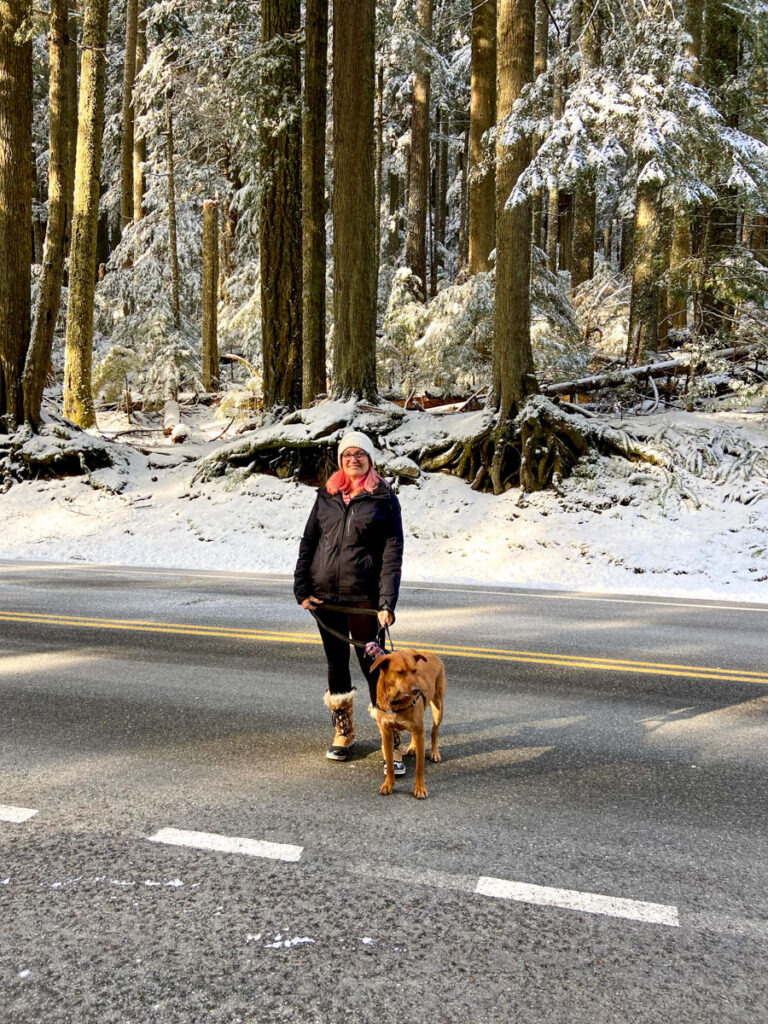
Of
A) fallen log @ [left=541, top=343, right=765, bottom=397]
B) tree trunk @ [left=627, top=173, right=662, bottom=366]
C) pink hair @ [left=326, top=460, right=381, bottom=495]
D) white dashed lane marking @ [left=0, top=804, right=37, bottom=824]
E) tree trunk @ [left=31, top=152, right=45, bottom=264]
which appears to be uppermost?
tree trunk @ [left=31, top=152, right=45, bottom=264]

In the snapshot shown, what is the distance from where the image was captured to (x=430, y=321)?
64.3ft

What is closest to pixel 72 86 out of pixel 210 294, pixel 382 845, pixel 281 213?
pixel 210 294

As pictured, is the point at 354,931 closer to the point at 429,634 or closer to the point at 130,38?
the point at 429,634

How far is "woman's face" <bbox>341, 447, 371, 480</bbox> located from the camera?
16.1ft

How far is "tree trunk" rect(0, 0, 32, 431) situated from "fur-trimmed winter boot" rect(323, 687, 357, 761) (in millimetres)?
15364

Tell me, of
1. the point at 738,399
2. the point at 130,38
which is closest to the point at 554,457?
the point at 738,399

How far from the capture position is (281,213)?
1731cm

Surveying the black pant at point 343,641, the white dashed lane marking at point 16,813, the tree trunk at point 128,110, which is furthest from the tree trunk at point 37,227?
the white dashed lane marking at point 16,813

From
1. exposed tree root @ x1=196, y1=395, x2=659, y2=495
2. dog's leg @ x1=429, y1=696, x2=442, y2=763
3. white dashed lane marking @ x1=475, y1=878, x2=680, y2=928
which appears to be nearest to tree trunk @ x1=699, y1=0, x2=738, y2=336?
exposed tree root @ x1=196, y1=395, x2=659, y2=495

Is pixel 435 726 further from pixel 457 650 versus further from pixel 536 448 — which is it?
pixel 536 448

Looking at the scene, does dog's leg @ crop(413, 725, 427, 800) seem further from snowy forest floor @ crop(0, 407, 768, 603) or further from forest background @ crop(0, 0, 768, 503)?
forest background @ crop(0, 0, 768, 503)

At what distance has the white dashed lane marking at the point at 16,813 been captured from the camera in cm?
412

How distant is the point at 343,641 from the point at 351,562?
0.51 meters

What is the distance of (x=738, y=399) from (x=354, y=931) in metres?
14.6
